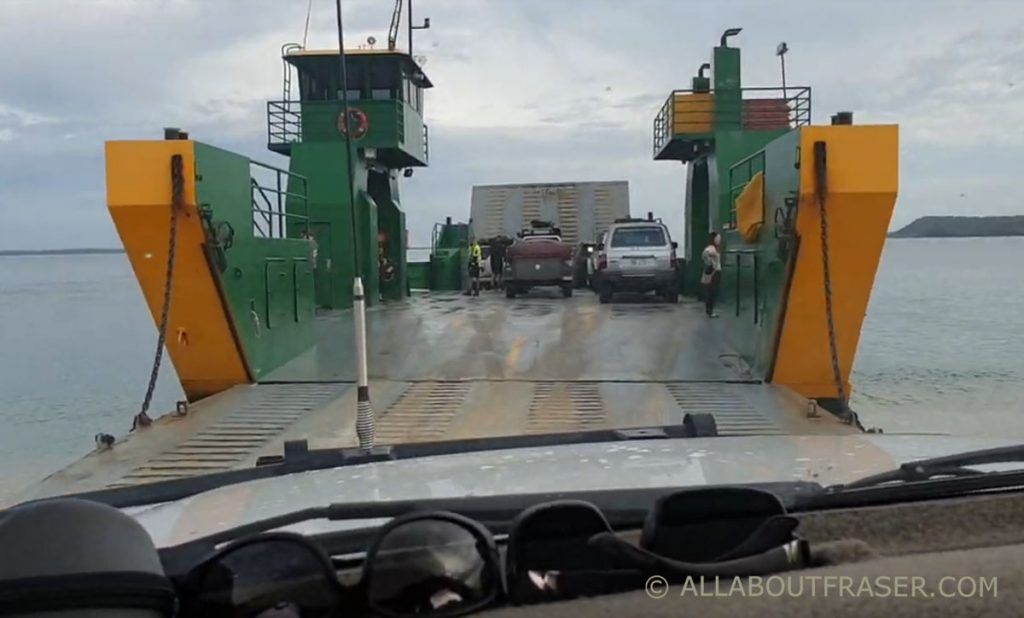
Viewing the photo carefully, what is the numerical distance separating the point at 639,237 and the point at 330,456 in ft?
58.8

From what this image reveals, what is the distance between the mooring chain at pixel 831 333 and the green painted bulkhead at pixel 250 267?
4825 mm

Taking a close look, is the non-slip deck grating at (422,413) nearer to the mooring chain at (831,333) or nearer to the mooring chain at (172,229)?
the mooring chain at (172,229)

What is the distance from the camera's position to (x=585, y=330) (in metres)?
13.9

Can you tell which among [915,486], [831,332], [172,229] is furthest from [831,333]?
[915,486]

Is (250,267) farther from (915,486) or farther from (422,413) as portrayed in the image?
(915,486)

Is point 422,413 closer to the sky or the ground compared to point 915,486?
closer to the ground

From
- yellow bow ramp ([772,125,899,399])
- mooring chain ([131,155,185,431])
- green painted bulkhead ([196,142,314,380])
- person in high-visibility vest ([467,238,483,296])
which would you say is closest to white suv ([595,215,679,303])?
person in high-visibility vest ([467,238,483,296])

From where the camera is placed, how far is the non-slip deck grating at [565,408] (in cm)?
738

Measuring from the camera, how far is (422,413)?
26.5ft

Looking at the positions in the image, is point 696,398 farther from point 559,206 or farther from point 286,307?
point 559,206

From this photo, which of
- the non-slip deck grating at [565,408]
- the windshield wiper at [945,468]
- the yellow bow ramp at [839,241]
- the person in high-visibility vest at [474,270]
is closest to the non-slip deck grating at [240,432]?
the non-slip deck grating at [565,408]

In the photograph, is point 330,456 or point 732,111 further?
point 732,111

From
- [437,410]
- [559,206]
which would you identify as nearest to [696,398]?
[437,410]

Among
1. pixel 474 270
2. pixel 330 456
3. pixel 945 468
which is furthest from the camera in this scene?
pixel 474 270
